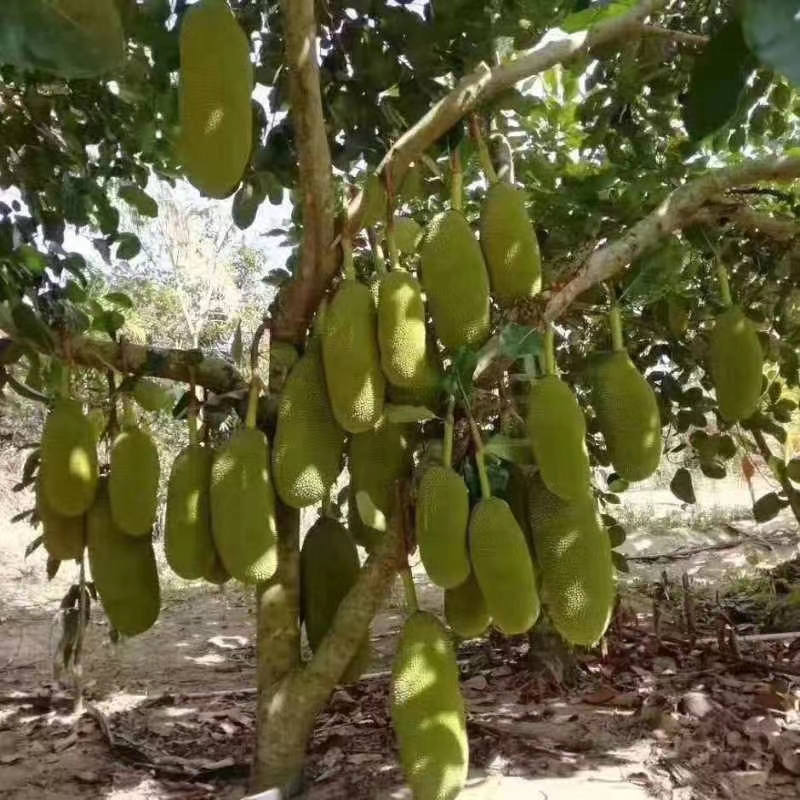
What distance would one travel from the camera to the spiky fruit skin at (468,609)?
4.65ft

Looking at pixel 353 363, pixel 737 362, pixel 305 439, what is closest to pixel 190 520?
pixel 305 439

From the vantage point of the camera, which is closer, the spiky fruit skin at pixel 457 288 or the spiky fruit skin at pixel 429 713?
the spiky fruit skin at pixel 429 713

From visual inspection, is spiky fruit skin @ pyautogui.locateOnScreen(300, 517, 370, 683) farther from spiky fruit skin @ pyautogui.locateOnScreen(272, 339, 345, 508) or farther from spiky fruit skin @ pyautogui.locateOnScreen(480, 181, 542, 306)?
spiky fruit skin @ pyautogui.locateOnScreen(480, 181, 542, 306)

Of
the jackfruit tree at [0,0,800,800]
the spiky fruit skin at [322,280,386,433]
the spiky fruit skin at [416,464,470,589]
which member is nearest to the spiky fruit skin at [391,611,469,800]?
the jackfruit tree at [0,0,800,800]

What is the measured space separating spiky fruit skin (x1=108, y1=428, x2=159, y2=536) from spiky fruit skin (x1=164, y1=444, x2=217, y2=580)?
0.15 feet

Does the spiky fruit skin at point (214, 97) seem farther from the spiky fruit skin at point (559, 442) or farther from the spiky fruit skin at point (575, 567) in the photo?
the spiky fruit skin at point (575, 567)

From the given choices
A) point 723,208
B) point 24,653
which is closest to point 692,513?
point 24,653

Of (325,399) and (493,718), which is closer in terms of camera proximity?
(325,399)

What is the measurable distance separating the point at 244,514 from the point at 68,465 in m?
0.35

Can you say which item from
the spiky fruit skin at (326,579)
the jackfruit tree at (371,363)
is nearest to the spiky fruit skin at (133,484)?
the jackfruit tree at (371,363)

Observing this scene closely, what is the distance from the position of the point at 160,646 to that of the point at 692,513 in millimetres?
4897

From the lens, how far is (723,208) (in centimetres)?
167

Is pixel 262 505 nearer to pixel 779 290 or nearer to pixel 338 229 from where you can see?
pixel 338 229

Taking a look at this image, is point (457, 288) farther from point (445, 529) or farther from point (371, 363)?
point (445, 529)
